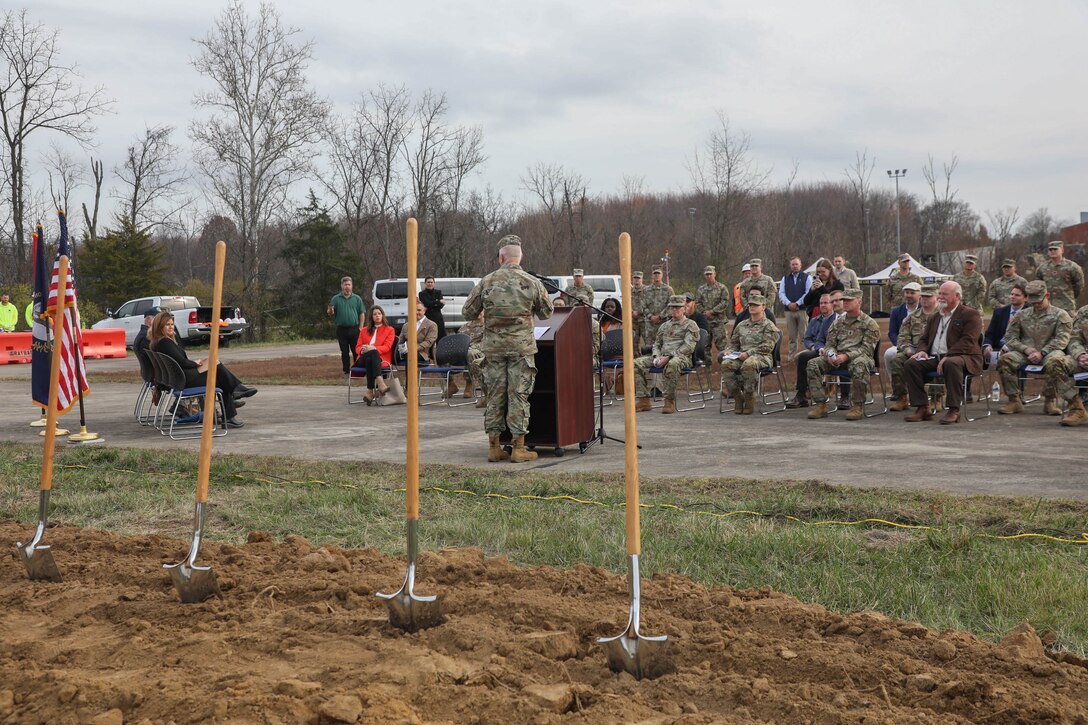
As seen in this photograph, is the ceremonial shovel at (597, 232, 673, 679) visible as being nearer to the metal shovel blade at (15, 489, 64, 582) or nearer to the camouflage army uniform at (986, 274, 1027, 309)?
the metal shovel blade at (15, 489, 64, 582)

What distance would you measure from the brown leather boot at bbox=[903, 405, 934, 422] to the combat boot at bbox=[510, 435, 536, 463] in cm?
480

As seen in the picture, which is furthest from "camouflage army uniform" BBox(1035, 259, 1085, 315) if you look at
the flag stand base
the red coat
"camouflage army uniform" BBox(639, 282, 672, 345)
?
the flag stand base

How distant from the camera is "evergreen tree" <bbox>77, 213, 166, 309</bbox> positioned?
47.0 metres

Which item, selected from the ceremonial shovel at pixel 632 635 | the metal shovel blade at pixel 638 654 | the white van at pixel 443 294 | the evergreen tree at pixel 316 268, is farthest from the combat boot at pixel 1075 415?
the evergreen tree at pixel 316 268

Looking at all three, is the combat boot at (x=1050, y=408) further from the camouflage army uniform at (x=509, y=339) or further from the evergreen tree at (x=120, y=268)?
the evergreen tree at (x=120, y=268)

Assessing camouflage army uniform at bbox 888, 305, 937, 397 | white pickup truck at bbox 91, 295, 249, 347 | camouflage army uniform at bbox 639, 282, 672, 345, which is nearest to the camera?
camouflage army uniform at bbox 888, 305, 937, 397

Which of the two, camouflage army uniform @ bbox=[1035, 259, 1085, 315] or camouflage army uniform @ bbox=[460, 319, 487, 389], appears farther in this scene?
camouflage army uniform @ bbox=[460, 319, 487, 389]

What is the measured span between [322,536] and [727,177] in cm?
4268

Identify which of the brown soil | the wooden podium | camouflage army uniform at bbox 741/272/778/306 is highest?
camouflage army uniform at bbox 741/272/778/306

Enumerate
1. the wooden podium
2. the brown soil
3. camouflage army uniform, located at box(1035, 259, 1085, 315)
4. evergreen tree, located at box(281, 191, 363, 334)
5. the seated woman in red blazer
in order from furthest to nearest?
evergreen tree, located at box(281, 191, 363, 334)
the seated woman in red blazer
camouflage army uniform, located at box(1035, 259, 1085, 315)
the wooden podium
the brown soil

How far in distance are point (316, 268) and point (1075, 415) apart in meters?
36.8

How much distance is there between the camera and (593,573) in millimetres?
4723

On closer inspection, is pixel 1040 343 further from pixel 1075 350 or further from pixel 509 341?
pixel 509 341

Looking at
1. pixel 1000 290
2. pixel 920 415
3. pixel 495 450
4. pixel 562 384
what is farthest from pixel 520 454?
pixel 1000 290
